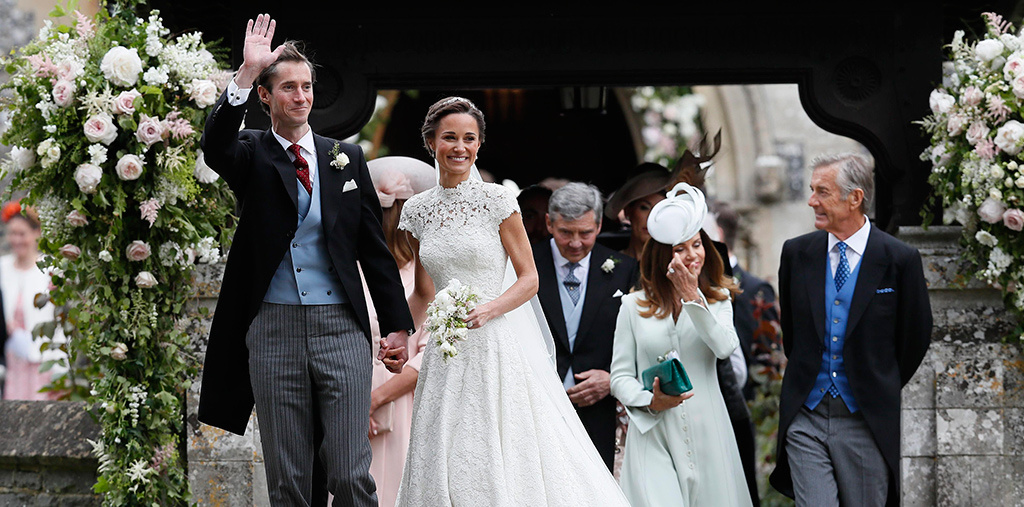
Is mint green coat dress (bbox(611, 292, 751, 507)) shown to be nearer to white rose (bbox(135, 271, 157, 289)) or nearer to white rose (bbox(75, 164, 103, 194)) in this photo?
white rose (bbox(135, 271, 157, 289))

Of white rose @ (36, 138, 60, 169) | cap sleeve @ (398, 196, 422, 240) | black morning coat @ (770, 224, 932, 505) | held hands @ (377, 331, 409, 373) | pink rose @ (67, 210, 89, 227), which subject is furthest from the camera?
pink rose @ (67, 210, 89, 227)

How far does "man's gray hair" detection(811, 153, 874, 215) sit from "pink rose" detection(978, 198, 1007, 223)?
29.6 inches

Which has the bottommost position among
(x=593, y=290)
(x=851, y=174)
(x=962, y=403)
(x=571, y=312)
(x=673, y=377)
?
(x=962, y=403)

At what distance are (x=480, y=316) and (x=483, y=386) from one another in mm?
325

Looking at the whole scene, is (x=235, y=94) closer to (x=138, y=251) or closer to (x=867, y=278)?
(x=138, y=251)

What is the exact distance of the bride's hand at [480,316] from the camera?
5246 mm

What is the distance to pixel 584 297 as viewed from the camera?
6867mm

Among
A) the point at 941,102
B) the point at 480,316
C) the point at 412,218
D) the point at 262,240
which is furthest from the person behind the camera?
the point at 941,102

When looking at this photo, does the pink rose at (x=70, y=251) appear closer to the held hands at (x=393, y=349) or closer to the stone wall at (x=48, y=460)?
the stone wall at (x=48, y=460)

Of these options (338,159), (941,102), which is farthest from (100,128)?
(941,102)

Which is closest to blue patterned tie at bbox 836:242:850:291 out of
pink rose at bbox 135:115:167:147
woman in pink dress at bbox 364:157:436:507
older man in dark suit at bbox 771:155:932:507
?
older man in dark suit at bbox 771:155:932:507

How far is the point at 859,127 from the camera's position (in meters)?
7.14

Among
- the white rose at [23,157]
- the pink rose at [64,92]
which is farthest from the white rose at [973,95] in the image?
the white rose at [23,157]

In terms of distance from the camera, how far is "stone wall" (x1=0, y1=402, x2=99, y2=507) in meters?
7.11
